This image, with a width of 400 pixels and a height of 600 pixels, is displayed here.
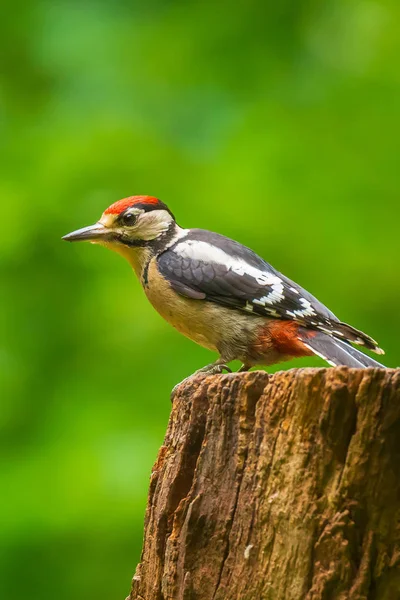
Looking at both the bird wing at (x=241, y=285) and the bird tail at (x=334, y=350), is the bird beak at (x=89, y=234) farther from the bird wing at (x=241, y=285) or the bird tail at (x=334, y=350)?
the bird tail at (x=334, y=350)

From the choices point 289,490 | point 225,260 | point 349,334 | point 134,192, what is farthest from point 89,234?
point 289,490

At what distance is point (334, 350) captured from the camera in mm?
3592

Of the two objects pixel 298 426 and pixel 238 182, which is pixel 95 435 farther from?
pixel 298 426

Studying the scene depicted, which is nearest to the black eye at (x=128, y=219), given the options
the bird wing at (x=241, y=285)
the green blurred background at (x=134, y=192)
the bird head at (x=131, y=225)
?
the bird head at (x=131, y=225)

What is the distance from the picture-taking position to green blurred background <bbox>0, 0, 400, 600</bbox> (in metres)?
5.20

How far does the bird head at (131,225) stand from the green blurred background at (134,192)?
1.10 meters

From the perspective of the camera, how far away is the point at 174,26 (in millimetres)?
5840

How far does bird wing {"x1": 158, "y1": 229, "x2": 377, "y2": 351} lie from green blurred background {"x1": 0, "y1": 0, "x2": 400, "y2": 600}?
48.1 inches

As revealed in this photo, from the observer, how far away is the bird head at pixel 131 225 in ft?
13.9

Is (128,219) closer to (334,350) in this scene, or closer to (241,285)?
(241,285)

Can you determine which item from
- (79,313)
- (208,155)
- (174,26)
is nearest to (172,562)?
(79,313)

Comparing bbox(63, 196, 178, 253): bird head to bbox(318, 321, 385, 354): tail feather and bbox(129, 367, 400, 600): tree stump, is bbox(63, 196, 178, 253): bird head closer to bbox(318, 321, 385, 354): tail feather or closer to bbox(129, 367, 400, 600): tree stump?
bbox(318, 321, 385, 354): tail feather

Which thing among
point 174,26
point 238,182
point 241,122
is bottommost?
point 238,182

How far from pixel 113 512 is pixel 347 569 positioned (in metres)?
2.87
